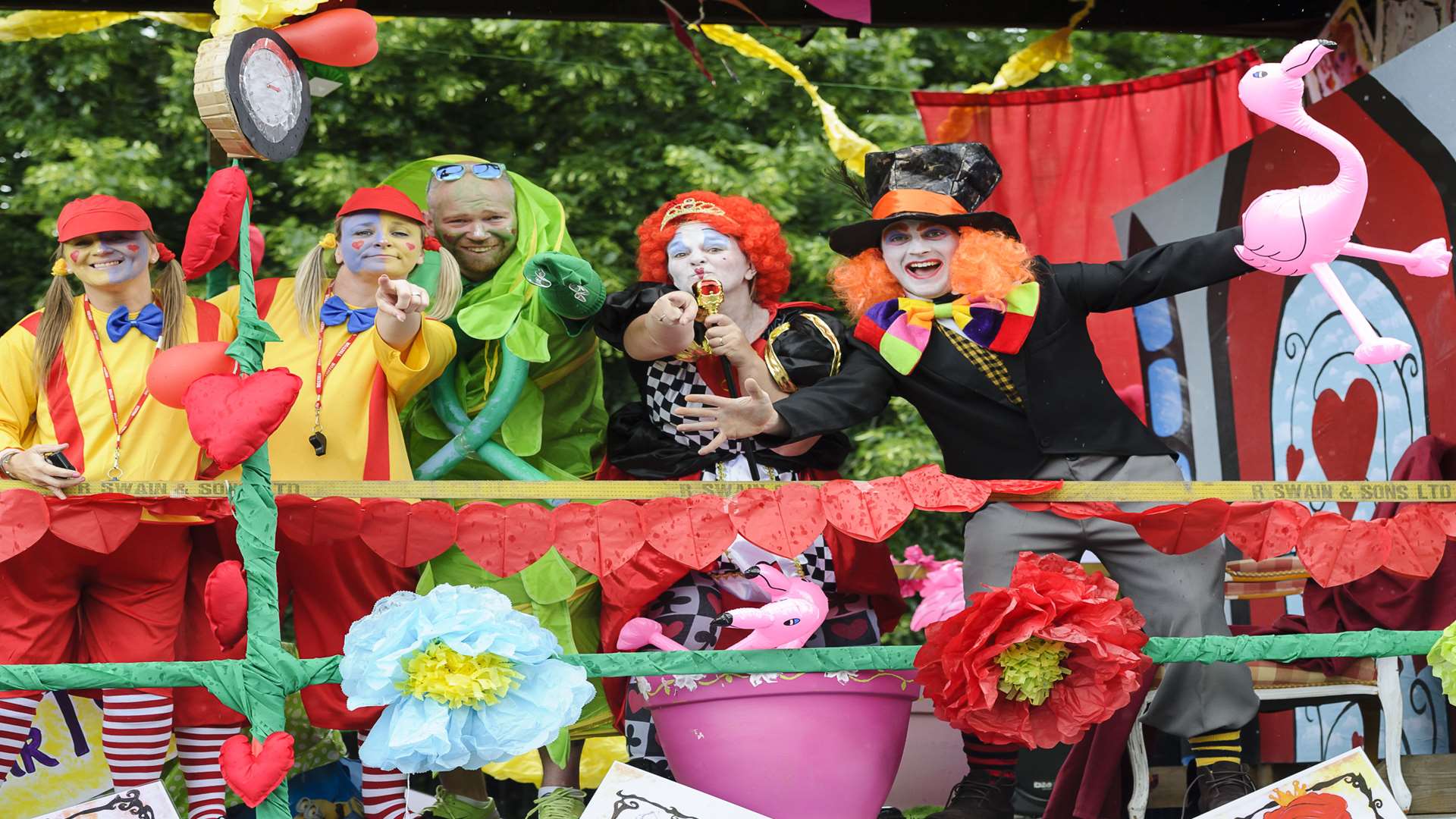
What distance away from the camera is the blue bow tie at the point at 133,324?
3.82 meters

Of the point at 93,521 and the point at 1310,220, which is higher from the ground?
the point at 1310,220

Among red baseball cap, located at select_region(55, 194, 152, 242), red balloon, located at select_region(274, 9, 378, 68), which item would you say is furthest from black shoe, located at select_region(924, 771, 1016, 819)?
red baseball cap, located at select_region(55, 194, 152, 242)

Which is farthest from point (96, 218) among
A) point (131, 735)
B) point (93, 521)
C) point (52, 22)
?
point (52, 22)

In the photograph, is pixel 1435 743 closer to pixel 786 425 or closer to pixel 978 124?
pixel 786 425

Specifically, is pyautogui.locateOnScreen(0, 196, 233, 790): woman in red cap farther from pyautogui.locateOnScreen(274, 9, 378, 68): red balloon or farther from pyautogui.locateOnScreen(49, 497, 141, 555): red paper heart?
pyautogui.locateOnScreen(274, 9, 378, 68): red balloon

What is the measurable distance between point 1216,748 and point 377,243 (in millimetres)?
2404

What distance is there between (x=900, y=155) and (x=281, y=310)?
1.65 metres

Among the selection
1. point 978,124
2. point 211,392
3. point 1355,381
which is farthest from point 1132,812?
point 978,124

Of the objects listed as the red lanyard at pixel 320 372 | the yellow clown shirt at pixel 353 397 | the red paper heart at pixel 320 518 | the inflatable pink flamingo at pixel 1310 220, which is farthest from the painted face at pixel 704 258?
the inflatable pink flamingo at pixel 1310 220

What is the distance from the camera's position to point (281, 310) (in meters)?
4.08

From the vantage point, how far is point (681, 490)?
127 inches

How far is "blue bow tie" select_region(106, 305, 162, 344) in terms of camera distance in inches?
150

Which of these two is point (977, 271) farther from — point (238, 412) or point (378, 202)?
point (238, 412)

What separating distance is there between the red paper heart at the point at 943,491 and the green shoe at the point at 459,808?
171 centimetres
